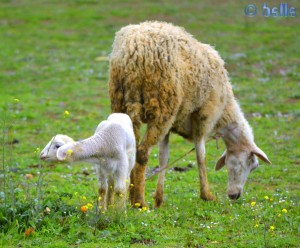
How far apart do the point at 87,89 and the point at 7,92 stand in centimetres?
216

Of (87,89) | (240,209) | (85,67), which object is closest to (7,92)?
(87,89)

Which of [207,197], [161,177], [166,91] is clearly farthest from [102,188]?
[207,197]

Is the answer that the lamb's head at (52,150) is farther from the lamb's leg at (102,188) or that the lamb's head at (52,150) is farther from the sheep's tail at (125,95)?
the sheep's tail at (125,95)

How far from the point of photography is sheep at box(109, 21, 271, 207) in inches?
350

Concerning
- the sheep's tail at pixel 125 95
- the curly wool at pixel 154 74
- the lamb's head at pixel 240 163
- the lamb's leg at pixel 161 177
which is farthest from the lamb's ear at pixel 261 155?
the sheep's tail at pixel 125 95

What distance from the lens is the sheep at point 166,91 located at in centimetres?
889

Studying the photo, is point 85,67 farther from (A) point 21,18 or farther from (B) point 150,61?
(B) point 150,61

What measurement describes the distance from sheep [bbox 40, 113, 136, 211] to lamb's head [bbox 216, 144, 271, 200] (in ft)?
8.94

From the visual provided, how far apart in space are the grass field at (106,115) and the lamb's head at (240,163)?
23 cm

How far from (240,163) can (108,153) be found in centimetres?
349

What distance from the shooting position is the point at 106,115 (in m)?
16.2

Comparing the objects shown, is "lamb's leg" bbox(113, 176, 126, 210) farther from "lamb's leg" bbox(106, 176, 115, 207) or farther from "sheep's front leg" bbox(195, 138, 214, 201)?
"sheep's front leg" bbox(195, 138, 214, 201)

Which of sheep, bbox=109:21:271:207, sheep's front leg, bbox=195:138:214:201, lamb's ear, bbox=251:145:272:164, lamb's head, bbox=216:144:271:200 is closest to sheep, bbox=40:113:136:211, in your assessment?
sheep, bbox=109:21:271:207

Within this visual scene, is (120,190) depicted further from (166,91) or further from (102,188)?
(166,91)
